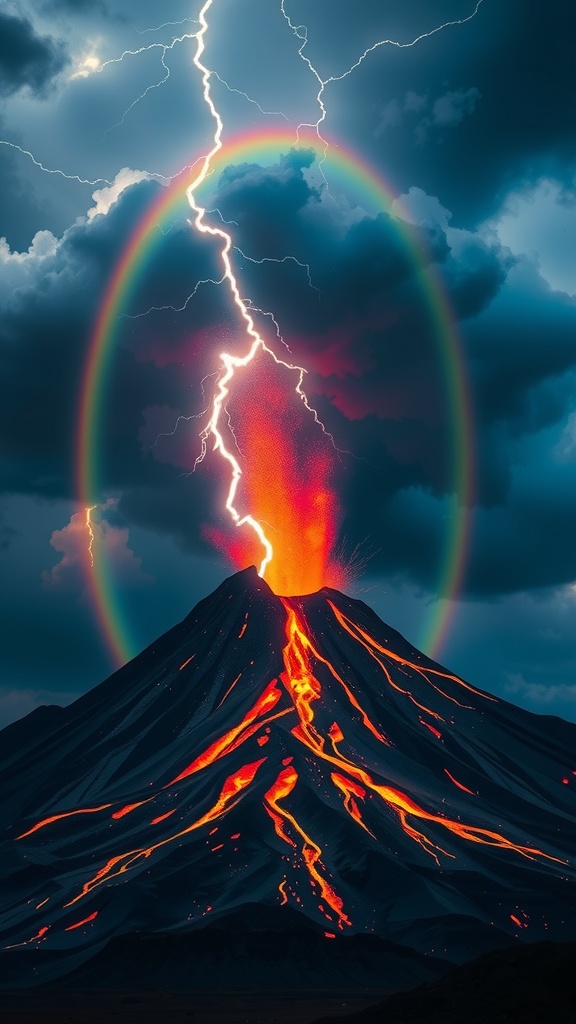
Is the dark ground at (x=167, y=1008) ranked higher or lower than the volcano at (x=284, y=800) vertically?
lower

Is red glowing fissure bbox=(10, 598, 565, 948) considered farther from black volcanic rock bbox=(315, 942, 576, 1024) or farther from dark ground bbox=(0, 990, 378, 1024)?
black volcanic rock bbox=(315, 942, 576, 1024)

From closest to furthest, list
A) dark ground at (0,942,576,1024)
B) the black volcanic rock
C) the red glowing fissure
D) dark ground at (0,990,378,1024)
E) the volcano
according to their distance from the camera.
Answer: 1. the black volcanic rock
2. dark ground at (0,942,576,1024)
3. dark ground at (0,990,378,1024)
4. the volcano
5. the red glowing fissure

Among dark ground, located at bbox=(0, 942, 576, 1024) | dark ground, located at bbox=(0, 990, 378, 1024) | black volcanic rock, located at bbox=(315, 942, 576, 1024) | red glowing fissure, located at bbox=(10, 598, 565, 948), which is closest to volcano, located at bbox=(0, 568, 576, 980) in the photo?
red glowing fissure, located at bbox=(10, 598, 565, 948)

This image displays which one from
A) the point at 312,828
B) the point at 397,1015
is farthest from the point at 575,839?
the point at 397,1015

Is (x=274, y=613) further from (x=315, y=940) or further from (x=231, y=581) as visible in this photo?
(x=315, y=940)

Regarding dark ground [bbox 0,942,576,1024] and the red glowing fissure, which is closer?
dark ground [bbox 0,942,576,1024]

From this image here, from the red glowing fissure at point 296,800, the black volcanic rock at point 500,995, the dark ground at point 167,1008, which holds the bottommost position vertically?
the black volcanic rock at point 500,995

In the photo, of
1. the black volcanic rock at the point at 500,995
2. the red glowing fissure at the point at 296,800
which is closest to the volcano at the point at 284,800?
the red glowing fissure at the point at 296,800

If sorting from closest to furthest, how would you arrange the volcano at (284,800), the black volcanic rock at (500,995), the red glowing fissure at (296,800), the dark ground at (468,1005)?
the black volcanic rock at (500,995) < the dark ground at (468,1005) < the volcano at (284,800) < the red glowing fissure at (296,800)

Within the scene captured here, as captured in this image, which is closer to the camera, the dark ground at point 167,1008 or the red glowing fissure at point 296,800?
the dark ground at point 167,1008

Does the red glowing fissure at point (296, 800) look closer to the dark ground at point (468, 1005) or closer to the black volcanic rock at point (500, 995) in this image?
the dark ground at point (468, 1005)
